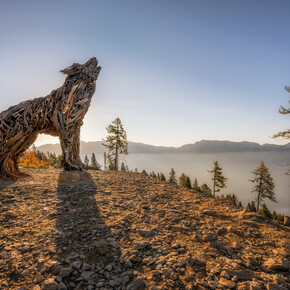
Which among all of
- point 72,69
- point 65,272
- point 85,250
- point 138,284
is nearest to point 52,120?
point 72,69

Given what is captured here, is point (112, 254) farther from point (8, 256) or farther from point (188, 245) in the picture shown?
point (8, 256)

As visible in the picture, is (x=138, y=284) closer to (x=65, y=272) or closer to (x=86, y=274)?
(x=86, y=274)

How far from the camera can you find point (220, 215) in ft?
17.2

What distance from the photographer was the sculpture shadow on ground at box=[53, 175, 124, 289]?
8.82ft

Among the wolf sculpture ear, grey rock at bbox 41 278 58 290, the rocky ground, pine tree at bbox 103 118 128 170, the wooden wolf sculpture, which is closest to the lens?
grey rock at bbox 41 278 58 290

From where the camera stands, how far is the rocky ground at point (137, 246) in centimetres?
267

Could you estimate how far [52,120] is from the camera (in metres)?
10.3

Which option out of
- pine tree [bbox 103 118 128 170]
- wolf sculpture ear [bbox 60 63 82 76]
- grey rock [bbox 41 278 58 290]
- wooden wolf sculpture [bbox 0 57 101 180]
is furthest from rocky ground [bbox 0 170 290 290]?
pine tree [bbox 103 118 128 170]

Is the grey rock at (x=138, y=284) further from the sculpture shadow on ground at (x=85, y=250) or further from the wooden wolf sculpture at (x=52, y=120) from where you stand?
the wooden wolf sculpture at (x=52, y=120)

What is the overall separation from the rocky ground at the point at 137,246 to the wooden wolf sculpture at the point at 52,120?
4.85m

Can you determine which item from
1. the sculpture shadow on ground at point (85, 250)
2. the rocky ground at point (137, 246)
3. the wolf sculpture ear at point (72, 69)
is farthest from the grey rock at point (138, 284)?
the wolf sculpture ear at point (72, 69)

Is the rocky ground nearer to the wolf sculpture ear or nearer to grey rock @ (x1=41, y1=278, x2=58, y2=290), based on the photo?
grey rock @ (x1=41, y1=278, x2=58, y2=290)

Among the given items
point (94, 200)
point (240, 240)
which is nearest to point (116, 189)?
point (94, 200)

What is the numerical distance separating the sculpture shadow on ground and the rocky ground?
0.05 ft
